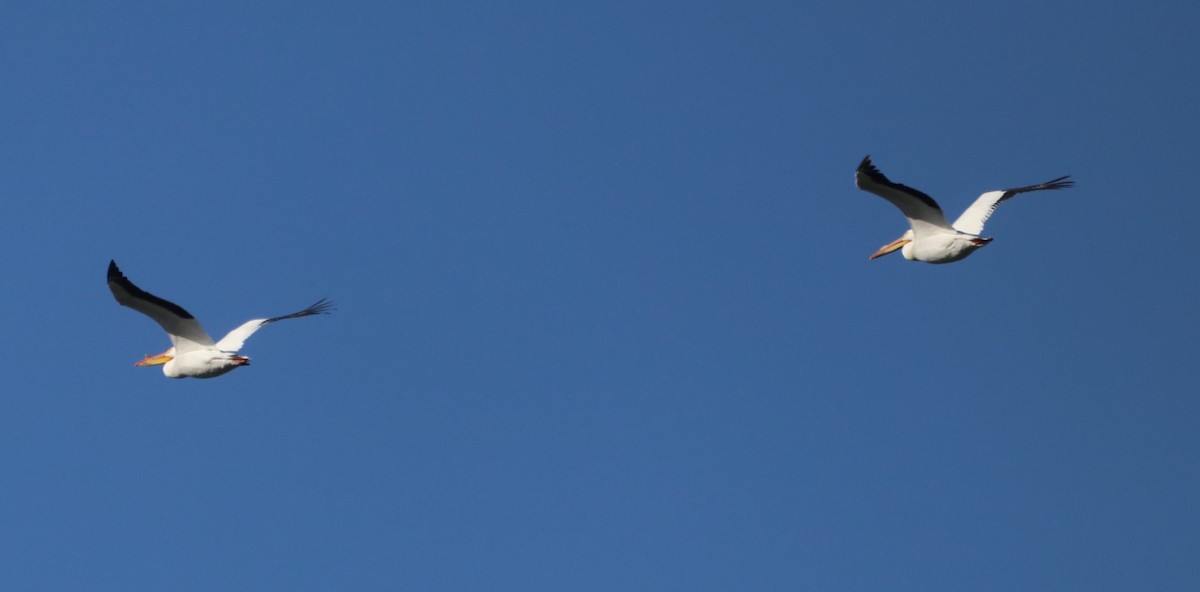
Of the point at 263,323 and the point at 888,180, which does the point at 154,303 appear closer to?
the point at 263,323

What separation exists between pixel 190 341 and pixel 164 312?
113 cm

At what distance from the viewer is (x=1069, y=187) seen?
2616 centimetres

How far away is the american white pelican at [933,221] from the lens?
86.2 feet

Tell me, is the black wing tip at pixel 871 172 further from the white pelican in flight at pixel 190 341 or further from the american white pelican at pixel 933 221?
the white pelican in flight at pixel 190 341

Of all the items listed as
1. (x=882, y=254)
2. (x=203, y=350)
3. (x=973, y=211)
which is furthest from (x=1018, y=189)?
(x=203, y=350)

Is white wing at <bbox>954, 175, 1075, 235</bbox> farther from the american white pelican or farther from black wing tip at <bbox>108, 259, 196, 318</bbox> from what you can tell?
black wing tip at <bbox>108, 259, 196, 318</bbox>

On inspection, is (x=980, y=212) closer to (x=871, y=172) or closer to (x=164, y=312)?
(x=871, y=172)

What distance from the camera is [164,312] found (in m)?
27.4

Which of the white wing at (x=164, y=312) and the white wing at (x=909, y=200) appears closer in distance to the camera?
the white wing at (x=909, y=200)

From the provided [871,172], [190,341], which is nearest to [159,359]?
[190,341]

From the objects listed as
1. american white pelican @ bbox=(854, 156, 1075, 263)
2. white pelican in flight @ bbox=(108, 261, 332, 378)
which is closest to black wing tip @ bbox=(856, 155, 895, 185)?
american white pelican @ bbox=(854, 156, 1075, 263)

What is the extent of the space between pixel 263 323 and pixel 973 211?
11933 millimetres

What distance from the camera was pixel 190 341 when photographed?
28.4 metres

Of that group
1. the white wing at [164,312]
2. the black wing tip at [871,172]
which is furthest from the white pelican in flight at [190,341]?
the black wing tip at [871,172]
